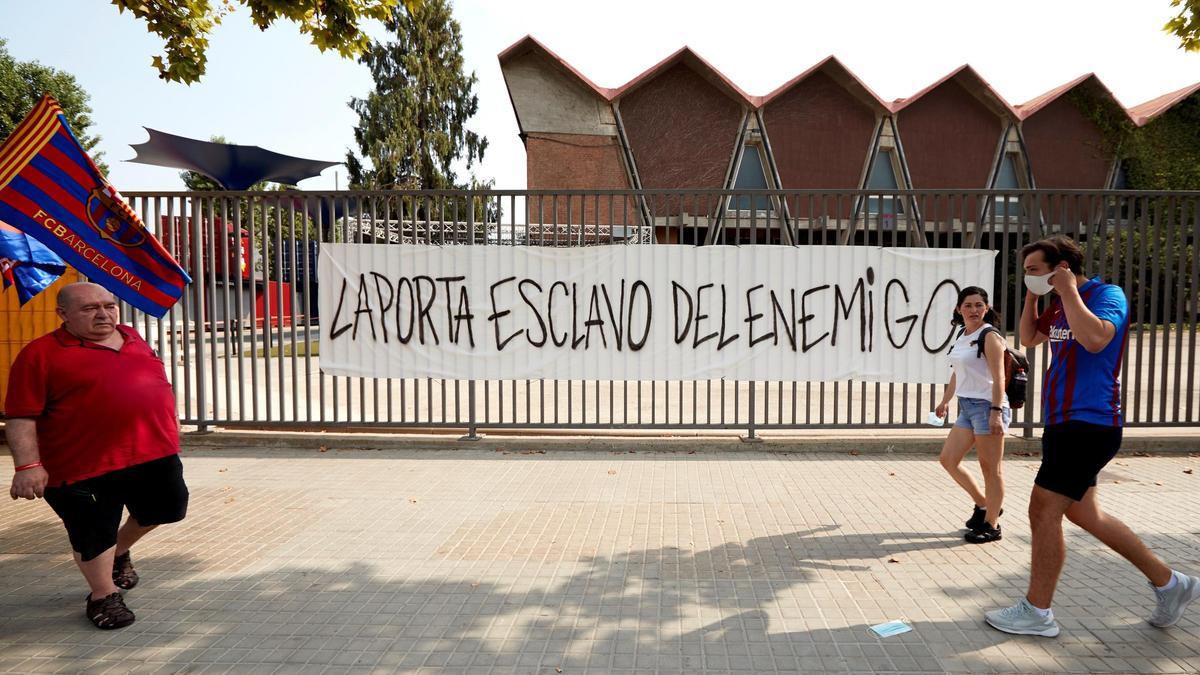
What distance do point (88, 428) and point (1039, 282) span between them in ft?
14.4

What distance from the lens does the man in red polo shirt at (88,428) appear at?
10.8ft

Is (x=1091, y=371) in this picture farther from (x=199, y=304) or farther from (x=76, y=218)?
(x=199, y=304)

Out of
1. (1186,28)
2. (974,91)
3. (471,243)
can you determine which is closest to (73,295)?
(471,243)

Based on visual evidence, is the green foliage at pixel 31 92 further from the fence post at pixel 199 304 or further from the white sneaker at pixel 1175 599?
the white sneaker at pixel 1175 599

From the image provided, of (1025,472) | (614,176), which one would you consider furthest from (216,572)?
(614,176)

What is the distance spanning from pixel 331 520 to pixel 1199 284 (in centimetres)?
840

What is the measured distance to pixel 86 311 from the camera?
11.1 ft

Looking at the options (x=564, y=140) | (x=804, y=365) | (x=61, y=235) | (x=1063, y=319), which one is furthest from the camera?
(x=564, y=140)

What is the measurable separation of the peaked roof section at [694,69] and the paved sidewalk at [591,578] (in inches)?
949

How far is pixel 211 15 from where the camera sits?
654 cm

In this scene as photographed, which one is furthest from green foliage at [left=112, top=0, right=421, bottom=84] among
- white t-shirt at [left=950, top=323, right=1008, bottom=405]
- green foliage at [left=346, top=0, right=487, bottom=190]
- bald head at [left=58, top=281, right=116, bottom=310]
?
green foliage at [left=346, top=0, right=487, bottom=190]

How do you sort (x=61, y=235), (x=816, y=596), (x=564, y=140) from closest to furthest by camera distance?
(x=816, y=596), (x=61, y=235), (x=564, y=140)

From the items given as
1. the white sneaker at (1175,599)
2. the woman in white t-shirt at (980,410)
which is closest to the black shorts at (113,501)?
the woman in white t-shirt at (980,410)

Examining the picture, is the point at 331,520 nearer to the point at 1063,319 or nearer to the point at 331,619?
the point at 331,619
